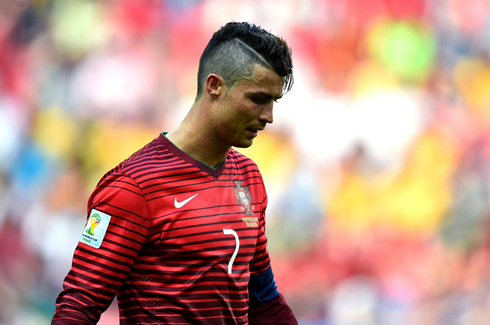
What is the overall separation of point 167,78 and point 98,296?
2.69m

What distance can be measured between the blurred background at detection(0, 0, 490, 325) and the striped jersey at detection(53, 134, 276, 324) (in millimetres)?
2283

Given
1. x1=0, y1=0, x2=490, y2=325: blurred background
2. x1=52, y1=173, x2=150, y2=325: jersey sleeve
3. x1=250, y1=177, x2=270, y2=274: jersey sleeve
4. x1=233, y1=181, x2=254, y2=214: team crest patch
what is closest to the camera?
x1=52, y1=173, x2=150, y2=325: jersey sleeve

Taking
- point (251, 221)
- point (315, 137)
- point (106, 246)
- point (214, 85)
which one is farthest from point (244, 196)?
point (315, 137)

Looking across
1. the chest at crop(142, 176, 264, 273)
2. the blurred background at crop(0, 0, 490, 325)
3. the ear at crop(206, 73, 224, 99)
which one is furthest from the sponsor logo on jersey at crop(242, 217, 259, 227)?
the blurred background at crop(0, 0, 490, 325)

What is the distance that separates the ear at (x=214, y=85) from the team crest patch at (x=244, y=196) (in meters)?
0.28

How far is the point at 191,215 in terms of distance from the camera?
1660 mm

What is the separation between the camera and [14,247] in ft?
12.3

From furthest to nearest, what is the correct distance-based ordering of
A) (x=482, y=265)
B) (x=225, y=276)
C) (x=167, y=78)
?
(x=482, y=265), (x=167, y=78), (x=225, y=276)

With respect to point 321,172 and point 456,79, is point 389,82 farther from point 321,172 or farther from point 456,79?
point 321,172

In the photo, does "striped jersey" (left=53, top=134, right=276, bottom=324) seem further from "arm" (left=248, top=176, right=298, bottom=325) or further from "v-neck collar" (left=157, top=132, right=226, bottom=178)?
"arm" (left=248, top=176, right=298, bottom=325)

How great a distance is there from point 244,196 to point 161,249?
1.14ft

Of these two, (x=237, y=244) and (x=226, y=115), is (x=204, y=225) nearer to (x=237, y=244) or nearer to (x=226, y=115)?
(x=237, y=244)

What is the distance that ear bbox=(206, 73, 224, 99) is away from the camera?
1772 millimetres

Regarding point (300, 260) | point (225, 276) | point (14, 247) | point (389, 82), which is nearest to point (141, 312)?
point (225, 276)
